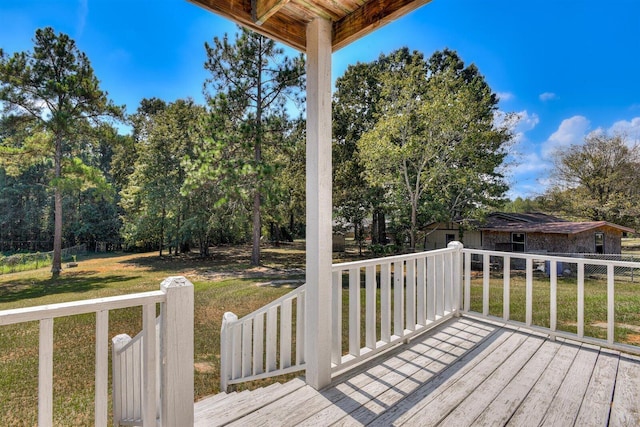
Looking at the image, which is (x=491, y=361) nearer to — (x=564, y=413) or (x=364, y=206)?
(x=564, y=413)

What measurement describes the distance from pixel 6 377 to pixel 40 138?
9.77m

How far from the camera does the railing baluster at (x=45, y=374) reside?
874 millimetres

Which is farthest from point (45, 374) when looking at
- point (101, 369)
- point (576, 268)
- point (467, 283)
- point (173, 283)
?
point (576, 268)

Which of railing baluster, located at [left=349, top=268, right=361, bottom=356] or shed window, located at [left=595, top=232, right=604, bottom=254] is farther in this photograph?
shed window, located at [left=595, top=232, right=604, bottom=254]

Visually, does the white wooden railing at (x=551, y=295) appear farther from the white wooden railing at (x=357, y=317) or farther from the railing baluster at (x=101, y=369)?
the railing baluster at (x=101, y=369)

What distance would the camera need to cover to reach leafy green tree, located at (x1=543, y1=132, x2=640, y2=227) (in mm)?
14109

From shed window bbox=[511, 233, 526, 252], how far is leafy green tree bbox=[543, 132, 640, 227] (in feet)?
17.3

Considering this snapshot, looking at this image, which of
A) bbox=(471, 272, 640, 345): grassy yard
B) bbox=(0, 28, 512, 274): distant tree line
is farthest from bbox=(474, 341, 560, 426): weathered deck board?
bbox=(0, 28, 512, 274): distant tree line

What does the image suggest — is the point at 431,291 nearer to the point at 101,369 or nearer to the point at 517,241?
the point at 101,369

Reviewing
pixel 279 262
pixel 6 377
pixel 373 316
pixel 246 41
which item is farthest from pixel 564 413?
pixel 246 41

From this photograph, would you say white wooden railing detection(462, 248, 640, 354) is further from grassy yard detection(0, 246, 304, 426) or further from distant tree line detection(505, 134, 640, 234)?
distant tree line detection(505, 134, 640, 234)

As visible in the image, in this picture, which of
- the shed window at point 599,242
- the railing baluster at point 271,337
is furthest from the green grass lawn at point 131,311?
the shed window at point 599,242

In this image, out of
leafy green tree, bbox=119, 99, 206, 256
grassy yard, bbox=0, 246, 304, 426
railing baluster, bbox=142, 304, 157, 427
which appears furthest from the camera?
leafy green tree, bbox=119, 99, 206, 256

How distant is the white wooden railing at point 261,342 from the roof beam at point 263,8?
5.12ft
